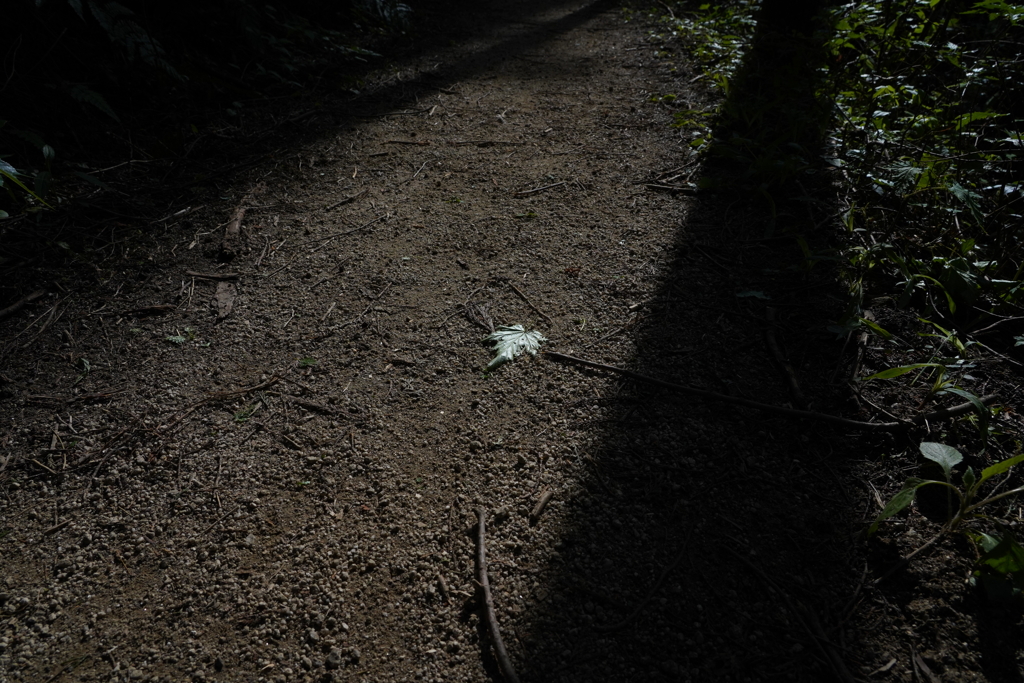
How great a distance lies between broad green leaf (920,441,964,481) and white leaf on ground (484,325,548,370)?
1.37 meters

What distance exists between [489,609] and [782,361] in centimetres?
146

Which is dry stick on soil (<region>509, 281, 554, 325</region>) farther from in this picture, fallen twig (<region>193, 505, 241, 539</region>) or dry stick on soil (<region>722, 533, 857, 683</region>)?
fallen twig (<region>193, 505, 241, 539</region>)

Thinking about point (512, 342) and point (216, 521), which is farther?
point (512, 342)

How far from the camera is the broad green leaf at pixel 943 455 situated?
1614 millimetres

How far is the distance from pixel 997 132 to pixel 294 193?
416 centimetres

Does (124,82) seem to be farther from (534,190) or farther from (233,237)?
(534,190)

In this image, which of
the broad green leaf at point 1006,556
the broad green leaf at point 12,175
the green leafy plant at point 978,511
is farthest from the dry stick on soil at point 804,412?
the broad green leaf at point 12,175

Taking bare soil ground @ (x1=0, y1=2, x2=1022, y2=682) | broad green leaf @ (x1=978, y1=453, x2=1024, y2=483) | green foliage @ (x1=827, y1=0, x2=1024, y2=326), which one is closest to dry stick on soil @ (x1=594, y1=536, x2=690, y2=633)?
bare soil ground @ (x1=0, y1=2, x2=1022, y2=682)

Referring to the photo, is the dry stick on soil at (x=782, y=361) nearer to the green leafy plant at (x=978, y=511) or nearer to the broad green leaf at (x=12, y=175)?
the green leafy plant at (x=978, y=511)

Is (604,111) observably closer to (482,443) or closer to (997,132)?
(997,132)

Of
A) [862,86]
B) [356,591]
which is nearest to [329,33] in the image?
[862,86]

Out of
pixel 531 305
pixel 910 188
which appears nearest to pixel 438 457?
pixel 531 305

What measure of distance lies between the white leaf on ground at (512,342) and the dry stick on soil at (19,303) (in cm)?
198

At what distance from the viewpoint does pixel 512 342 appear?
2275 mm
